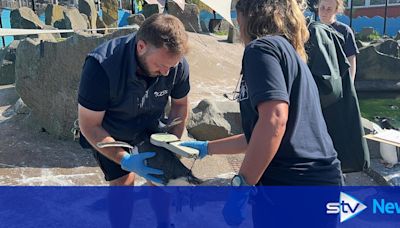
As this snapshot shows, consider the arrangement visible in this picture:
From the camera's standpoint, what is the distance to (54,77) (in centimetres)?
469

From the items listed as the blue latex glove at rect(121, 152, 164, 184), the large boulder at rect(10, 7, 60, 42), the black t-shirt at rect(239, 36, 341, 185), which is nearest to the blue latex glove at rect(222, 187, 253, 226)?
the black t-shirt at rect(239, 36, 341, 185)

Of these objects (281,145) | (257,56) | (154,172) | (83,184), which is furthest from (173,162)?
(83,184)

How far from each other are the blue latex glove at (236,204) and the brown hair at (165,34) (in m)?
0.71

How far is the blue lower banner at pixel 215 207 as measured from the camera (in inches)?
61.9

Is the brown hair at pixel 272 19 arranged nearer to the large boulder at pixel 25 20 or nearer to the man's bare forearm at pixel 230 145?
the man's bare forearm at pixel 230 145

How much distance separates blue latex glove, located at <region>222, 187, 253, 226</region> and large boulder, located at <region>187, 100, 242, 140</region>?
9.74ft

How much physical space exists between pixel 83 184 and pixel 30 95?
1.51 metres

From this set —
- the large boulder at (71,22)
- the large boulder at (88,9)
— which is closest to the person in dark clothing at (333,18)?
the large boulder at (71,22)

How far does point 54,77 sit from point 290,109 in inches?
145

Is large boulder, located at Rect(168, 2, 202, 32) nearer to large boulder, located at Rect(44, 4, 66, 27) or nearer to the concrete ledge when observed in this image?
large boulder, located at Rect(44, 4, 66, 27)

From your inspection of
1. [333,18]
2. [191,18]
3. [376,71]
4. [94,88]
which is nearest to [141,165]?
[94,88]

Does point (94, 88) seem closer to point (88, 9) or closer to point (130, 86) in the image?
point (130, 86)

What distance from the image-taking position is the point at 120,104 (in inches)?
80.7

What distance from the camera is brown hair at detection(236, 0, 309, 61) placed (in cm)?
148
